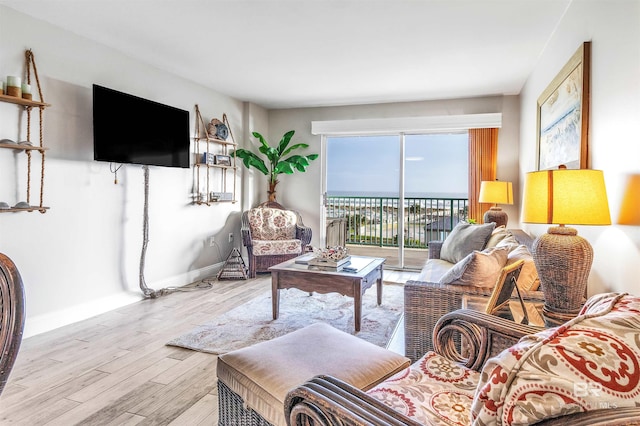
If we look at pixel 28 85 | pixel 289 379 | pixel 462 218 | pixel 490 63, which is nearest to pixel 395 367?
pixel 289 379

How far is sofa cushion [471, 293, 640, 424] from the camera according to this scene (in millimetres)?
632

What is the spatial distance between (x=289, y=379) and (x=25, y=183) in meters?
2.76

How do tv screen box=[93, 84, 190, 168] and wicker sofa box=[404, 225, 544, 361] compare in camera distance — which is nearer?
wicker sofa box=[404, 225, 544, 361]

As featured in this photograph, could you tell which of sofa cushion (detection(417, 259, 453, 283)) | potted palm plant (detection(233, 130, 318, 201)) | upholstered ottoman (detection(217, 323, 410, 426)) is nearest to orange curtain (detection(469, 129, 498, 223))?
sofa cushion (detection(417, 259, 453, 283))

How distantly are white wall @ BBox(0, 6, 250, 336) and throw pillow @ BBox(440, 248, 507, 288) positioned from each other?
310 centimetres

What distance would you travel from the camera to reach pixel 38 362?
2.45m

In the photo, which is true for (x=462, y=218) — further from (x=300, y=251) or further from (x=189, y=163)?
(x=189, y=163)

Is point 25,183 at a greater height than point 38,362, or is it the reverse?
point 25,183

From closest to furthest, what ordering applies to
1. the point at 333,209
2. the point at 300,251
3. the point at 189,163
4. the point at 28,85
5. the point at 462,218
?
→ the point at 28,85 < the point at 189,163 < the point at 300,251 < the point at 462,218 < the point at 333,209

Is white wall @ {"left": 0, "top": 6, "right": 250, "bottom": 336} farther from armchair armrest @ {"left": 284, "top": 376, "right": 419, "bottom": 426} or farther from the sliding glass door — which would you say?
armchair armrest @ {"left": 284, "top": 376, "right": 419, "bottom": 426}

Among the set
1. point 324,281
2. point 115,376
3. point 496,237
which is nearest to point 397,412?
point 115,376

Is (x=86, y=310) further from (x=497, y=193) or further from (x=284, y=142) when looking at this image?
(x=497, y=193)

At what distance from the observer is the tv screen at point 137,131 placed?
10.7ft

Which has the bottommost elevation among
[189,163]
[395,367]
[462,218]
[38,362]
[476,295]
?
[38,362]
